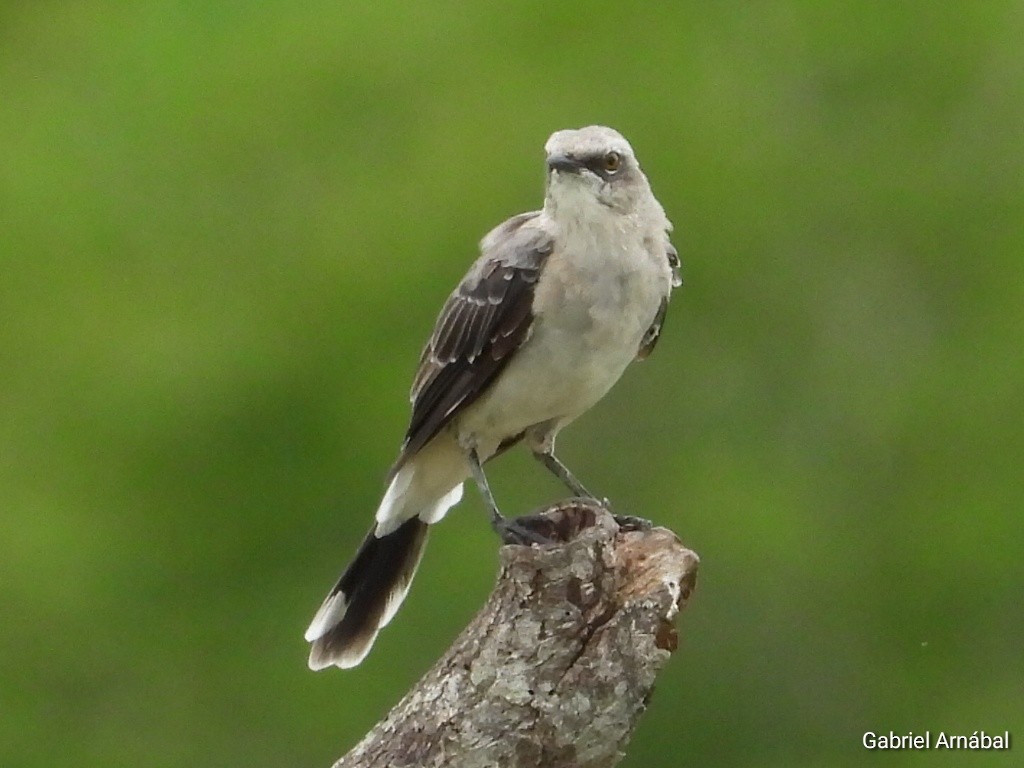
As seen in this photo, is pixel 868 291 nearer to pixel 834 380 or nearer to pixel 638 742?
pixel 834 380

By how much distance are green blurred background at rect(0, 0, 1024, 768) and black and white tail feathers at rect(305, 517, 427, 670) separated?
476cm

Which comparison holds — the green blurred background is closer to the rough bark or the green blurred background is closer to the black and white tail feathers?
the black and white tail feathers

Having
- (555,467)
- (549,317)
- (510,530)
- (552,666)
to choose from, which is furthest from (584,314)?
(552,666)

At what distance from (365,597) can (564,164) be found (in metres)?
2.12

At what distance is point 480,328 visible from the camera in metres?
6.81

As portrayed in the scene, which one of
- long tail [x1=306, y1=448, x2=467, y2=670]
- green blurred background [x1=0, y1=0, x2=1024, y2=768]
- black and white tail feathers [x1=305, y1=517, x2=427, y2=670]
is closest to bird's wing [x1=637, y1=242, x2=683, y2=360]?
long tail [x1=306, y1=448, x2=467, y2=670]

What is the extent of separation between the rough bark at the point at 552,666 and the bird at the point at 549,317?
0.88 meters

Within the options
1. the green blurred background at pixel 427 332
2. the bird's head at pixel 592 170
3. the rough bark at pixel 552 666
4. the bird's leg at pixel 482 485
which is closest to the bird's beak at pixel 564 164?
the bird's head at pixel 592 170

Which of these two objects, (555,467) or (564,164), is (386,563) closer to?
(555,467)

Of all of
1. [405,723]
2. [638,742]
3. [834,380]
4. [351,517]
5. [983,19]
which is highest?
[983,19]

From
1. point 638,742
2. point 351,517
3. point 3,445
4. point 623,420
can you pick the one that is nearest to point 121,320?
point 3,445

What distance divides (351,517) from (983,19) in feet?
23.7

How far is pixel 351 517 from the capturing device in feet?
43.7

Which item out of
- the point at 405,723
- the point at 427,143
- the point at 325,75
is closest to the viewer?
the point at 405,723
